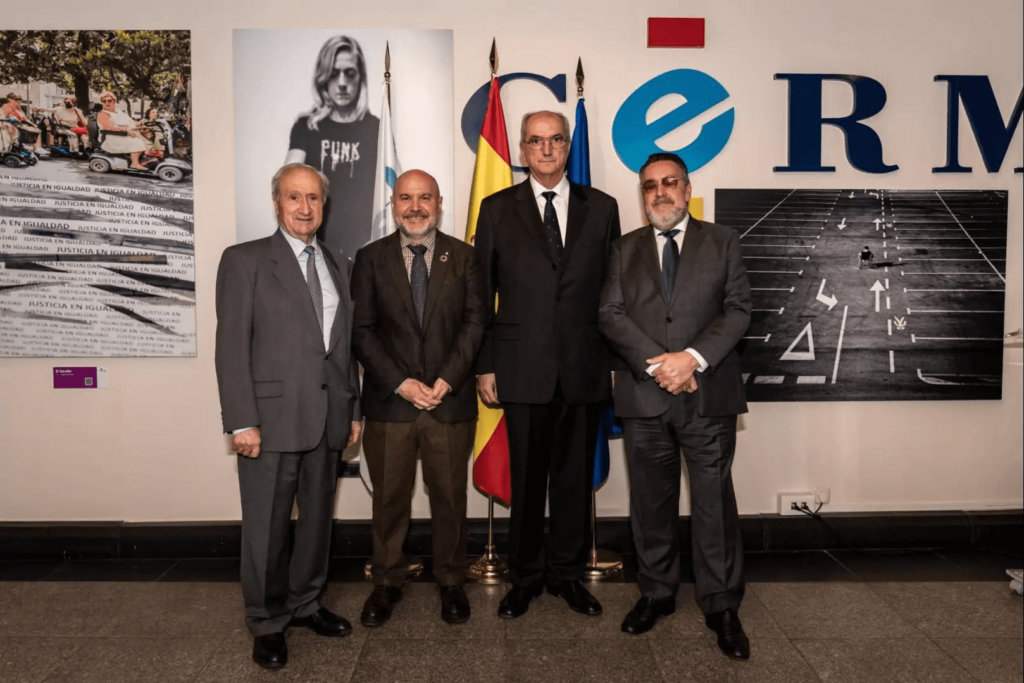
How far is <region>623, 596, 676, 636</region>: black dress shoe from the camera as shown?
9.48 ft

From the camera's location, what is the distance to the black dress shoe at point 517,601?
119 inches

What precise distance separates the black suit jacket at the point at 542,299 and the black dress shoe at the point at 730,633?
0.92 metres

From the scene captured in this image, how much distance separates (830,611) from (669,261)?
1.56 metres

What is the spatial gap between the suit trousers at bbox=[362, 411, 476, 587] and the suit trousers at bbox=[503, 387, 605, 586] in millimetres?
210

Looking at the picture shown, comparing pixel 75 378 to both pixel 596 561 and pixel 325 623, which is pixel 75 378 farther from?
pixel 596 561

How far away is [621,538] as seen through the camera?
386 cm

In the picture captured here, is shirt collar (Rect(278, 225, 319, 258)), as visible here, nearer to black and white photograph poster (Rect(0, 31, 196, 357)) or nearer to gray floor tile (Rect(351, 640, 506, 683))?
black and white photograph poster (Rect(0, 31, 196, 357))

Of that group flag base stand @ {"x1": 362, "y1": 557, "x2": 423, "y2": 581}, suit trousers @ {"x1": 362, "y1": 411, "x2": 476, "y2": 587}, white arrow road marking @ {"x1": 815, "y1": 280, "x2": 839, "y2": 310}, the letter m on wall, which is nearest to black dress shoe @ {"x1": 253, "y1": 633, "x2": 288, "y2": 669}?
suit trousers @ {"x1": 362, "y1": 411, "x2": 476, "y2": 587}

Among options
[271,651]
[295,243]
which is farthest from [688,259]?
[271,651]

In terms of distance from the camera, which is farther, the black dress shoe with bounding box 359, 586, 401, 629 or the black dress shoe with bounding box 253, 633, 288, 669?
the black dress shoe with bounding box 359, 586, 401, 629

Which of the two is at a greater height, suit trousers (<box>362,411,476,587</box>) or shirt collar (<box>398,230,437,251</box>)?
shirt collar (<box>398,230,437,251</box>)

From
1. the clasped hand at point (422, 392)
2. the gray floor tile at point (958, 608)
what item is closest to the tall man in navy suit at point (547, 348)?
the clasped hand at point (422, 392)

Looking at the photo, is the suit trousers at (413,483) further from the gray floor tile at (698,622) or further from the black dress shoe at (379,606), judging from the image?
the gray floor tile at (698,622)

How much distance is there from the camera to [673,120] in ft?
12.5
